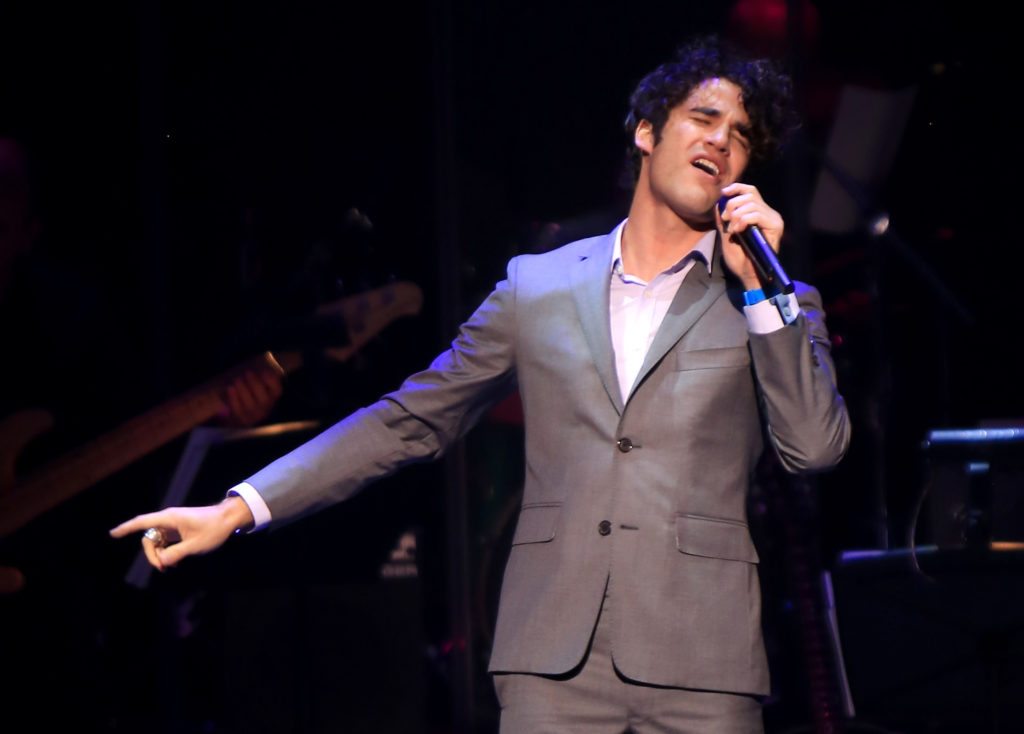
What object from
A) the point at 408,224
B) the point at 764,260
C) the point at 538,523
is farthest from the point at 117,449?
the point at 764,260

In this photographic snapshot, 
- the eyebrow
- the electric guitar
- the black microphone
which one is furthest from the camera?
the electric guitar

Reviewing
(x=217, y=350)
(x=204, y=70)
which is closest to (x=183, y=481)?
(x=217, y=350)

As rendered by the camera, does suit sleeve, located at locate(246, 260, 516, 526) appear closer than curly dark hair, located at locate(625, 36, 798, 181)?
Yes

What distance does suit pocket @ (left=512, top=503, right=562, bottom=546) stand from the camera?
2.08 meters

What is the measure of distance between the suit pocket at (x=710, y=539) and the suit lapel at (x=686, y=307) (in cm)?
25

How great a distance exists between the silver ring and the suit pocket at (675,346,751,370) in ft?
3.17

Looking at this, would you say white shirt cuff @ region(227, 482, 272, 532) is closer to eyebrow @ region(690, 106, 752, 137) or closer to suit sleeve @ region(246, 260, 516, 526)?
suit sleeve @ region(246, 260, 516, 526)

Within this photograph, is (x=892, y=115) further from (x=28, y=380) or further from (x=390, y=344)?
(x=28, y=380)

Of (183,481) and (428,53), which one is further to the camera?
(428,53)

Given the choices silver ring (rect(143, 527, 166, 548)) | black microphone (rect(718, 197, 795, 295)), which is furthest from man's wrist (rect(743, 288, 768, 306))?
silver ring (rect(143, 527, 166, 548))

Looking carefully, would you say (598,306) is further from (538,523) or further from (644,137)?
(644,137)

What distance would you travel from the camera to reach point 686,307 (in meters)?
2.16

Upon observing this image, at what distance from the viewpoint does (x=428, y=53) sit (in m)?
4.20

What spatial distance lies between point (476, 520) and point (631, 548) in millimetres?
2165
